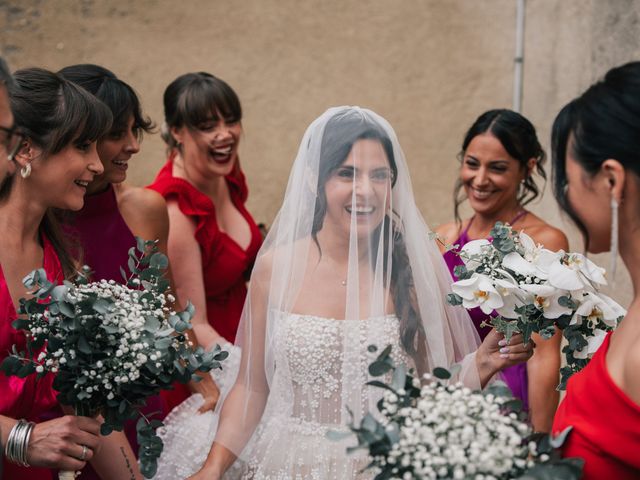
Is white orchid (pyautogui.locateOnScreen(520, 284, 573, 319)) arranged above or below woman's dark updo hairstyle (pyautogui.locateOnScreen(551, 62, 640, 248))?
below

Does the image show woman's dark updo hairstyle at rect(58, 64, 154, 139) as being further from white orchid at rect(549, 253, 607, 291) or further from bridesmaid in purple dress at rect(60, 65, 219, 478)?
white orchid at rect(549, 253, 607, 291)

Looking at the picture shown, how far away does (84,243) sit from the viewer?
3658mm

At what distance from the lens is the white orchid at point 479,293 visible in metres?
2.62

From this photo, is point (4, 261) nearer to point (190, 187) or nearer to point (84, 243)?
point (84, 243)

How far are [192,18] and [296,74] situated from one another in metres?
0.90

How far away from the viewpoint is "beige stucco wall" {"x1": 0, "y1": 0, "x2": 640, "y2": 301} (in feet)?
21.1

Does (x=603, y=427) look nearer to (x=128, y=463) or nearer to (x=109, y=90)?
(x=128, y=463)

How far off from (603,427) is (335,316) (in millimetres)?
1212

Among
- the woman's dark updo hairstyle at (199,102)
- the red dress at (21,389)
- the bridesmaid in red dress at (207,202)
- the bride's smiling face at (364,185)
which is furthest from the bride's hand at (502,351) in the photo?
the woman's dark updo hairstyle at (199,102)

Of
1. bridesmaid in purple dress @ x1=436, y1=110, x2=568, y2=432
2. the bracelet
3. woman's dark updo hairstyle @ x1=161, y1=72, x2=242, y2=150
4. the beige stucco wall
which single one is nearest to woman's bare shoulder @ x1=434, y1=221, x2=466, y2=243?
bridesmaid in purple dress @ x1=436, y1=110, x2=568, y2=432

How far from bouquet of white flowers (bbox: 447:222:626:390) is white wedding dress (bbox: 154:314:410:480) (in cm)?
36

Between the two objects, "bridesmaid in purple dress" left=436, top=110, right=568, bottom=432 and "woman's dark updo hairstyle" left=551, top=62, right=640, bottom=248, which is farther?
"bridesmaid in purple dress" left=436, top=110, right=568, bottom=432

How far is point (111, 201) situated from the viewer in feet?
12.5

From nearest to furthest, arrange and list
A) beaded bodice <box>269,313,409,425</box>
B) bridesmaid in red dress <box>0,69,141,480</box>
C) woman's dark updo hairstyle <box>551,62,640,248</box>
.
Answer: woman's dark updo hairstyle <box>551,62,640,248</box> < bridesmaid in red dress <box>0,69,141,480</box> < beaded bodice <box>269,313,409,425</box>
